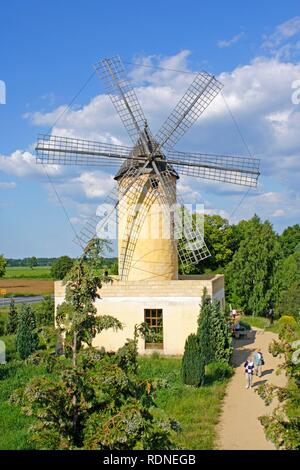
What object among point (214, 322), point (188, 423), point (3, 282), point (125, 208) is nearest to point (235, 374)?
point (214, 322)

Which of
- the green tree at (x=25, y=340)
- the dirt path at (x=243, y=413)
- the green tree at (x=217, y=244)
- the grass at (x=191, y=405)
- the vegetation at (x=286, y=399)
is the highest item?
the green tree at (x=217, y=244)

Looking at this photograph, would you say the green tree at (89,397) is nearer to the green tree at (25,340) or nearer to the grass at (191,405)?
the grass at (191,405)

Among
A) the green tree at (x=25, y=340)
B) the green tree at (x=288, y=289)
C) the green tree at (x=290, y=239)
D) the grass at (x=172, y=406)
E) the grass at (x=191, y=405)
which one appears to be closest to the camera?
the grass at (x=172, y=406)

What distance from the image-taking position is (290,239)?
6412cm

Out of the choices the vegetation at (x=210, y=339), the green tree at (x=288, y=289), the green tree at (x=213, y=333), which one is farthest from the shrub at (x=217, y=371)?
the green tree at (x=288, y=289)

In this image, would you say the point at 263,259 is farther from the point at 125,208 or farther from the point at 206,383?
the point at 206,383

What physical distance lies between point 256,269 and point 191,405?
21.5 metres

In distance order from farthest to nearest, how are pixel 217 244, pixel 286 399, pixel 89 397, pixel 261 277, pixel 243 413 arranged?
pixel 217 244 → pixel 261 277 → pixel 243 413 → pixel 286 399 → pixel 89 397

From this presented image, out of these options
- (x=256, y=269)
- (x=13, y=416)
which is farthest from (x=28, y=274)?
(x=13, y=416)

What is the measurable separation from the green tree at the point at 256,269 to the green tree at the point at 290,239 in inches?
1080

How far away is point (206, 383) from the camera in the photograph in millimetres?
16812

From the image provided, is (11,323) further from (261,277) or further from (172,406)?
(172,406)

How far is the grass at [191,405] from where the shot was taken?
11419 mm

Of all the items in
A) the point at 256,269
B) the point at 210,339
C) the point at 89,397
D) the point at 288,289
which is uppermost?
the point at 256,269
